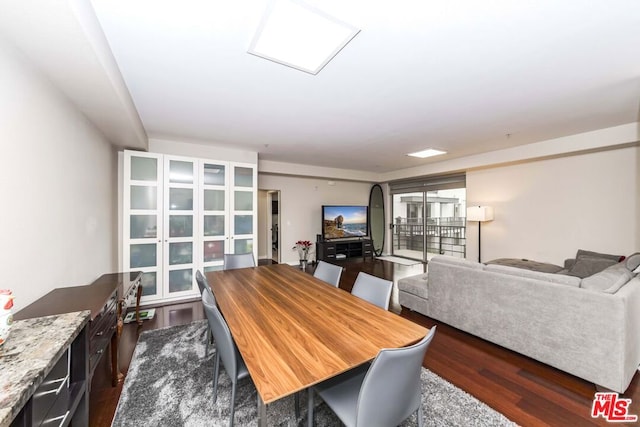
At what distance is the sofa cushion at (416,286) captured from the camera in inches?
123

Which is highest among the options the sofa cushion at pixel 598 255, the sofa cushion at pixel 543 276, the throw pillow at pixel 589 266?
the sofa cushion at pixel 543 276

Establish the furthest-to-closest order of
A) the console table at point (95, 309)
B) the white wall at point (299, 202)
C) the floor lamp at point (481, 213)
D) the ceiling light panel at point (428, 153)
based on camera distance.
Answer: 1. the white wall at point (299, 202)
2. the floor lamp at point (481, 213)
3. the ceiling light panel at point (428, 153)
4. the console table at point (95, 309)

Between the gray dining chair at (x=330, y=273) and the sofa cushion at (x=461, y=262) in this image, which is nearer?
the gray dining chair at (x=330, y=273)

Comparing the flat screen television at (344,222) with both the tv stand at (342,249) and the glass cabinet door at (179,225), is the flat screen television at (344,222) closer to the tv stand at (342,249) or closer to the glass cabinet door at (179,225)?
the tv stand at (342,249)

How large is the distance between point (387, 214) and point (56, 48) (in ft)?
24.5

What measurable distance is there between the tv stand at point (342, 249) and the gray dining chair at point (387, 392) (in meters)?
4.97

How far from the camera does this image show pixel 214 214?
13.4 feet

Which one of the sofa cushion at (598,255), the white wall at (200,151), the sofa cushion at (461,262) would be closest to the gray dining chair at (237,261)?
the white wall at (200,151)

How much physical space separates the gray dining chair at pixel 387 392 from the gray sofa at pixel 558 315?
1653 millimetres

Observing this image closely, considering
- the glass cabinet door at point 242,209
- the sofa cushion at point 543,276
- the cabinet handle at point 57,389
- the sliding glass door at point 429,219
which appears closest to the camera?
the cabinet handle at point 57,389

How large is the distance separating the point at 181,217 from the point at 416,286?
142 inches

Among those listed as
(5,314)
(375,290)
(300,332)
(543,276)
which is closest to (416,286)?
(543,276)

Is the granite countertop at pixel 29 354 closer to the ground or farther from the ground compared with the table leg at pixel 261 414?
farther from the ground

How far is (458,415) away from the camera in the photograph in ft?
5.33
